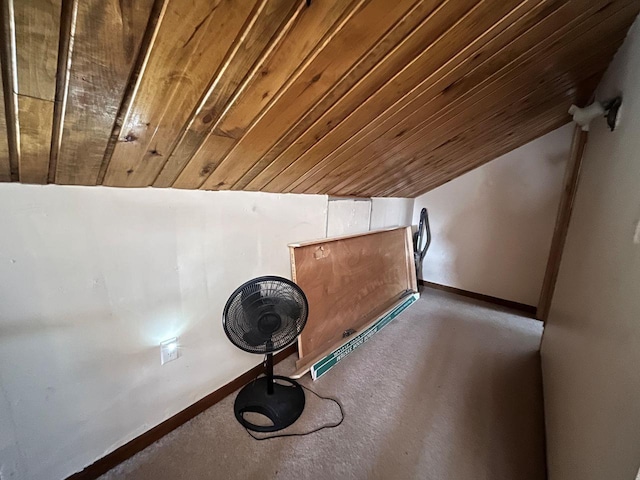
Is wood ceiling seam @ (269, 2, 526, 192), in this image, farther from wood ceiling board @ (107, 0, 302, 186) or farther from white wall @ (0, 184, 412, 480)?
white wall @ (0, 184, 412, 480)

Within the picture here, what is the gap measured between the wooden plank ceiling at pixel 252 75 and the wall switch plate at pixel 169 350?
0.81 metres

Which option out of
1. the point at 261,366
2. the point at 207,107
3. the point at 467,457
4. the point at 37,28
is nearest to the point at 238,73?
the point at 207,107

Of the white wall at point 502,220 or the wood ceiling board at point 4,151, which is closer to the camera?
the wood ceiling board at point 4,151

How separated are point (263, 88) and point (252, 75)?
2.8 inches

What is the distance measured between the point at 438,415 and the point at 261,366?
1213mm

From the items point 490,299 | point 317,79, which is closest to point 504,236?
point 490,299

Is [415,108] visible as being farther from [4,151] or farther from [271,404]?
[271,404]

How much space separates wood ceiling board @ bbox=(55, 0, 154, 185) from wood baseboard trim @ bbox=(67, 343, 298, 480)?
4.30 ft

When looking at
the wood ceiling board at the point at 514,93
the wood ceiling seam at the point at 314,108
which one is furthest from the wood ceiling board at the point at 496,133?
the wood ceiling seam at the point at 314,108

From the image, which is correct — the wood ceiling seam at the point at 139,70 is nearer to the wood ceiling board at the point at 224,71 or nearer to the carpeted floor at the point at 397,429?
the wood ceiling board at the point at 224,71

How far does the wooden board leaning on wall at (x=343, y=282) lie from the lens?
6.73ft

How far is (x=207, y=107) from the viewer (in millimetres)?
868

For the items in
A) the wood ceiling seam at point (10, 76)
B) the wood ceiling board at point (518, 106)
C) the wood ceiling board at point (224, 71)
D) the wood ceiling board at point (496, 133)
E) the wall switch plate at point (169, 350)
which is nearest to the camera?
the wood ceiling seam at point (10, 76)

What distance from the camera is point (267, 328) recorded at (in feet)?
4.84
